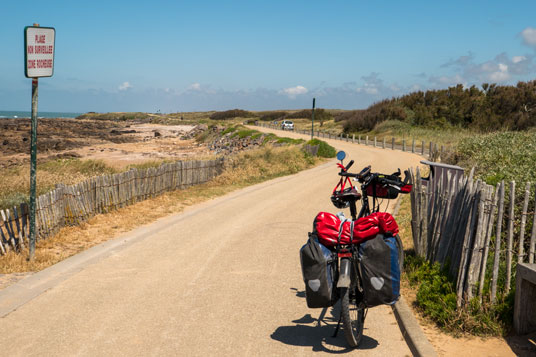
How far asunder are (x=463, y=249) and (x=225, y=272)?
144 inches

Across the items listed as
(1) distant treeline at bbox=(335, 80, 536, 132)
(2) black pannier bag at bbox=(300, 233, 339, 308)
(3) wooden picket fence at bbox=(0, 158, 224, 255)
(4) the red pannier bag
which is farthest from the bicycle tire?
(1) distant treeline at bbox=(335, 80, 536, 132)

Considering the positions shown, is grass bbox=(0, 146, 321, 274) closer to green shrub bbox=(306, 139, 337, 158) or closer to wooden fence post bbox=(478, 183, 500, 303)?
green shrub bbox=(306, 139, 337, 158)

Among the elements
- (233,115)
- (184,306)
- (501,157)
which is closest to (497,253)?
(184,306)

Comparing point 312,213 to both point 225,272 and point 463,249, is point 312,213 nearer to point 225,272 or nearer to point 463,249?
point 225,272

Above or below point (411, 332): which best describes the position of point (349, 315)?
above

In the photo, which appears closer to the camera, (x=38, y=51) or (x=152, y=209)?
(x=38, y=51)

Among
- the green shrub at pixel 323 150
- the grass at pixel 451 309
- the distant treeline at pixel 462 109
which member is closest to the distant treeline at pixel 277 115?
the distant treeline at pixel 462 109

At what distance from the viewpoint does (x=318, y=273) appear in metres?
4.51

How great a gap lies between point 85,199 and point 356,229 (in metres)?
7.88

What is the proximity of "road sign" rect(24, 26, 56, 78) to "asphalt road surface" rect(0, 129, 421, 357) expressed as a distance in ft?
10.1

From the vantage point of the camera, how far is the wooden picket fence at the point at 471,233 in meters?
5.11

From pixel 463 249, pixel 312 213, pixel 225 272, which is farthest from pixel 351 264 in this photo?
pixel 312 213

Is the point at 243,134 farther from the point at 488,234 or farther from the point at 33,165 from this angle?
the point at 488,234

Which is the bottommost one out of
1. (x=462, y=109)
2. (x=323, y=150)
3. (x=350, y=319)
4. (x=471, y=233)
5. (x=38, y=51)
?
(x=350, y=319)
